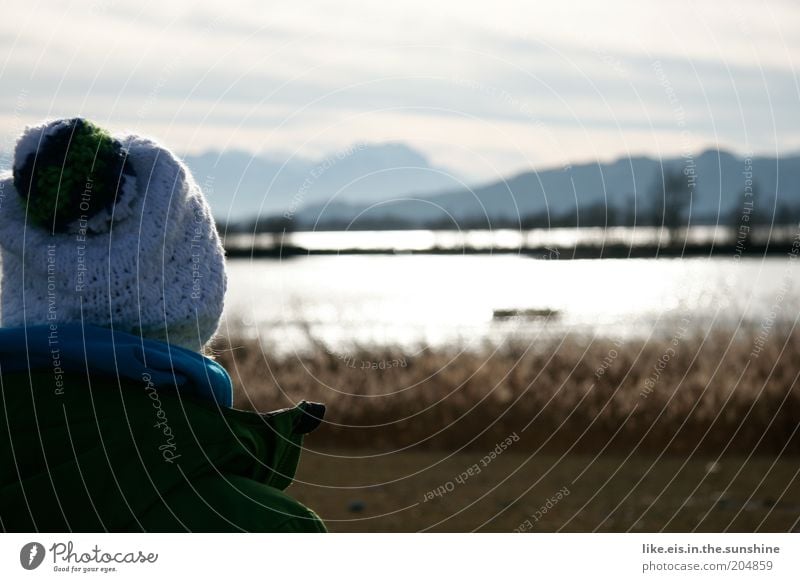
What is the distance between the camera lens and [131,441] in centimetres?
182

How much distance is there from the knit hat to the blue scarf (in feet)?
0.17

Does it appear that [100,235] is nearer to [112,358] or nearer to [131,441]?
[112,358]

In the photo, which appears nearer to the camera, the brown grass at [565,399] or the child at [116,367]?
the child at [116,367]

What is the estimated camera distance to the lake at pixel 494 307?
32.1 ft

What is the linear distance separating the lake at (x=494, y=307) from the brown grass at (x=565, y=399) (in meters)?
0.68

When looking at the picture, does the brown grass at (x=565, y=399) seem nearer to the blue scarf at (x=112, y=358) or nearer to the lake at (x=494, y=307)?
the lake at (x=494, y=307)

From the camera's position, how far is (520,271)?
16.9m

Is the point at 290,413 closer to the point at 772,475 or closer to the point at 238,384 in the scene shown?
the point at 772,475

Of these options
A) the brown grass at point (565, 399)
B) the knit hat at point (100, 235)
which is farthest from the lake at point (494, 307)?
the knit hat at point (100, 235)

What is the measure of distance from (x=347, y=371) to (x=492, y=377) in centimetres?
130

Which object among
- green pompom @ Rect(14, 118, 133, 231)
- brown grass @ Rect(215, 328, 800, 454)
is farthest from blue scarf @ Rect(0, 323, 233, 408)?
brown grass @ Rect(215, 328, 800, 454)

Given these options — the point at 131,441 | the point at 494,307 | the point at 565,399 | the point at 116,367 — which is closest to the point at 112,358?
the point at 116,367

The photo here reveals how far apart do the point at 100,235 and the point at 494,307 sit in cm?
1226
